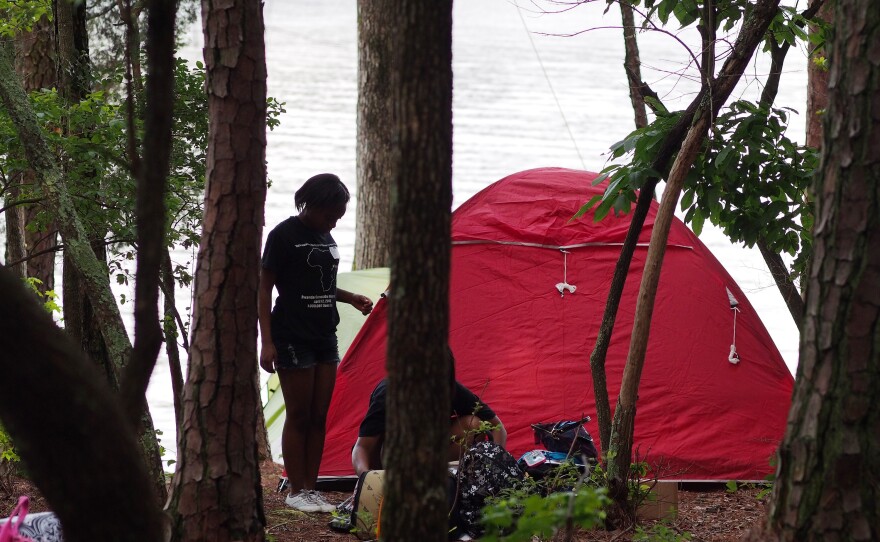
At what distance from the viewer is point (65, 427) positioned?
1.79 metres

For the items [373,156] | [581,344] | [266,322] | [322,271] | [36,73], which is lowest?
[581,344]

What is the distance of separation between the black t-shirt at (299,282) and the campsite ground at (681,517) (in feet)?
2.52

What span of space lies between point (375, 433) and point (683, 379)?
1.74 m

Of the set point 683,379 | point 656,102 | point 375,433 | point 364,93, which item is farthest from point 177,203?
point 364,93

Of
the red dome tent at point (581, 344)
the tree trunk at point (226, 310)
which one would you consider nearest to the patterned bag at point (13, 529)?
the tree trunk at point (226, 310)

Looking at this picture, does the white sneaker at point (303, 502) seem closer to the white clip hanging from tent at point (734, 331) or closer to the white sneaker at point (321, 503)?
the white sneaker at point (321, 503)

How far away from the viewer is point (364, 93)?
26.2 ft

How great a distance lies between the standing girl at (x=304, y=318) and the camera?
4.19 m

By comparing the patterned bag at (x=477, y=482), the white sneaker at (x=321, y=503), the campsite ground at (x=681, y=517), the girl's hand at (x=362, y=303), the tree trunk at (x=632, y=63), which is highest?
the tree trunk at (x=632, y=63)

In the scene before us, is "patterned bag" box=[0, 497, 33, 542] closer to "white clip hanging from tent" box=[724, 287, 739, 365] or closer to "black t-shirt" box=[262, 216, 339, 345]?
"black t-shirt" box=[262, 216, 339, 345]

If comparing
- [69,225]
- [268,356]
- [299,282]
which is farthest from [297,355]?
[69,225]

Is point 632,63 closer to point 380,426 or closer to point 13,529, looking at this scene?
point 380,426

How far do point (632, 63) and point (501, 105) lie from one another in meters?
20.1

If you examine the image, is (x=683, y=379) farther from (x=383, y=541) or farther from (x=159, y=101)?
(x=159, y=101)
